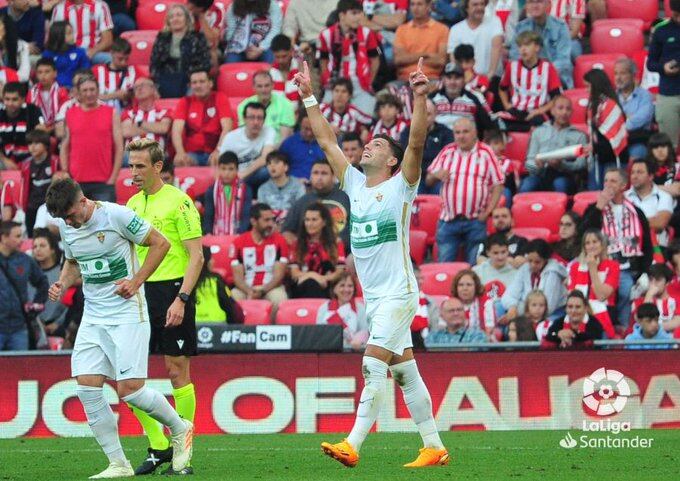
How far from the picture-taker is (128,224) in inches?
384

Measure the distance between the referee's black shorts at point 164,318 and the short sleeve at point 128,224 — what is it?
85cm

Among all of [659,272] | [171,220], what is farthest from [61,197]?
[659,272]

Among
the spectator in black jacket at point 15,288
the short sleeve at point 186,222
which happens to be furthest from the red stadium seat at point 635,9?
the short sleeve at point 186,222

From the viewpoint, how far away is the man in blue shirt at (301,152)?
17.9 metres

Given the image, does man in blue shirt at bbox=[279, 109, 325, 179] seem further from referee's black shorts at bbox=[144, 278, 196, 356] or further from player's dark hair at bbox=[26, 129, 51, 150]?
referee's black shorts at bbox=[144, 278, 196, 356]

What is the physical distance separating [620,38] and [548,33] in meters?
1.36

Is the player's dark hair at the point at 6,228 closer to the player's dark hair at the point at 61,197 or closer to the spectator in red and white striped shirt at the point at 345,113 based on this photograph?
the spectator in red and white striped shirt at the point at 345,113

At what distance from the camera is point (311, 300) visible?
15852mm

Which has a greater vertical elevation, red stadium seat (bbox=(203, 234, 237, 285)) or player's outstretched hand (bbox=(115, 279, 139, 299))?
player's outstretched hand (bbox=(115, 279, 139, 299))

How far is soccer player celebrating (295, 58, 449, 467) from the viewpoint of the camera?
9.79 meters

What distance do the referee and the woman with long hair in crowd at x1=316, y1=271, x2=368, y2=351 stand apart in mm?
4445

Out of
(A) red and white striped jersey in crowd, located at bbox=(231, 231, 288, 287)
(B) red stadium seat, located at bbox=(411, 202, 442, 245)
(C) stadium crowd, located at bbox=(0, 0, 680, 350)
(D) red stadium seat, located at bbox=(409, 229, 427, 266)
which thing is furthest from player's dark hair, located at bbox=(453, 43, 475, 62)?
(A) red and white striped jersey in crowd, located at bbox=(231, 231, 288, 287)

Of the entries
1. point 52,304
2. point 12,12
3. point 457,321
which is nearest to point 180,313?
point 457,321

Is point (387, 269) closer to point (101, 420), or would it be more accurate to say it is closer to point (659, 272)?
point (101, 420)
